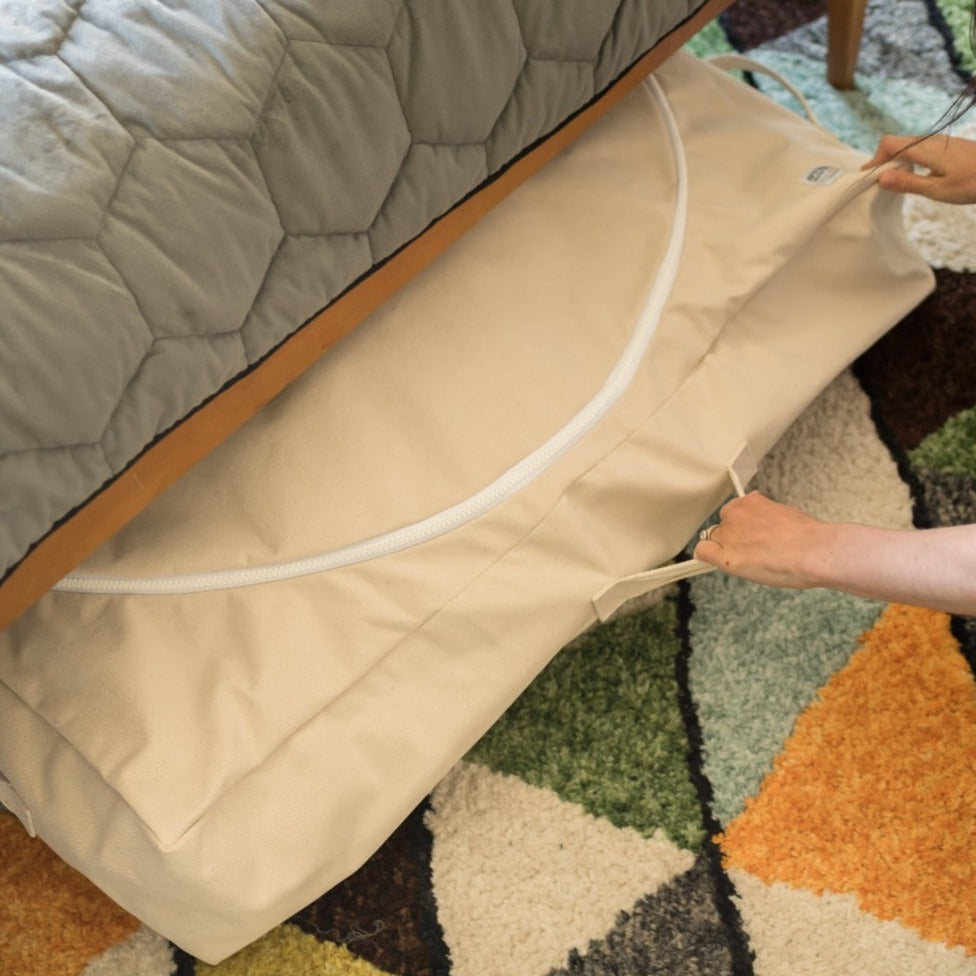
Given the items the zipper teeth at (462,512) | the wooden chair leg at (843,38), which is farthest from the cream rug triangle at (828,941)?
the wooden chair leg at (843,38)

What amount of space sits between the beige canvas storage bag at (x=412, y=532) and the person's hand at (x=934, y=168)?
27 mm

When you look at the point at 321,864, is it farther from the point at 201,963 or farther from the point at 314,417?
the point at 314,417

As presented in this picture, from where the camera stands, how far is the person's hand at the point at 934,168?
0.90m

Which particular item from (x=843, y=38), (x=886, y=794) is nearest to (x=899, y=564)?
(x=886, y=794)

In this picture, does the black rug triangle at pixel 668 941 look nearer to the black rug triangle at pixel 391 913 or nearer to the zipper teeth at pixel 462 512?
the black rug triangle at pixel 391 913

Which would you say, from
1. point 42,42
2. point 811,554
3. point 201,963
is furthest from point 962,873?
point 42,42

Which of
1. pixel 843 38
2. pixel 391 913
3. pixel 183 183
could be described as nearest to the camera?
pixel 183 183

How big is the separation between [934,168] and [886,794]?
0.52 m

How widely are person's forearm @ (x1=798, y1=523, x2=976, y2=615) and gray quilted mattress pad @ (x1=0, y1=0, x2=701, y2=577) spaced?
388 mm

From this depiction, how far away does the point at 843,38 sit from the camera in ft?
3.81

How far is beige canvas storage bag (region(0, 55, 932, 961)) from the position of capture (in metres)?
0.72

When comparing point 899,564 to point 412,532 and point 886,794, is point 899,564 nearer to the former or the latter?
point 886,794

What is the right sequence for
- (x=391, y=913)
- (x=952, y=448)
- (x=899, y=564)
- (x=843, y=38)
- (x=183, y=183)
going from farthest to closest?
(x=843, y=38), (x=952, y=448), (x=391, y=913), (x=899, y=564), (x=183, y=183)

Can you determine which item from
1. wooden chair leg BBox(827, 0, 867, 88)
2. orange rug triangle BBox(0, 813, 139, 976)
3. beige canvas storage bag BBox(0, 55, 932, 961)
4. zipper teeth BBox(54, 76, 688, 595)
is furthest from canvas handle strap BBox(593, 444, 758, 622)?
wooden chair leg BBox(827, 0, 867, 88)
